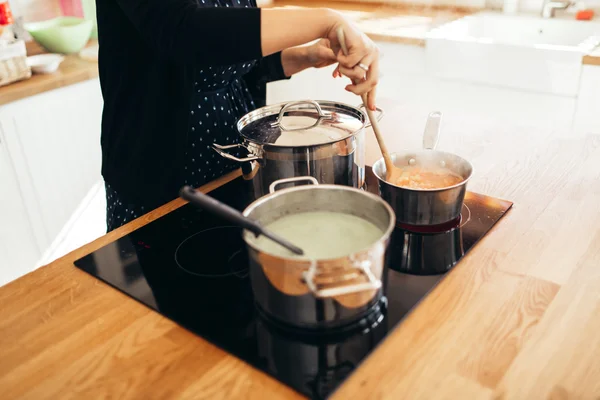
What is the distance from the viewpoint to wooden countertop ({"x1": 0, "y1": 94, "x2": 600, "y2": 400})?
1.93 ft

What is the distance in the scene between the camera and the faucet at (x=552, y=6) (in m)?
2.21

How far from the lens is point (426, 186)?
2.87 ft

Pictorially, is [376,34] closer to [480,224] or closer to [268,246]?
[480,224]

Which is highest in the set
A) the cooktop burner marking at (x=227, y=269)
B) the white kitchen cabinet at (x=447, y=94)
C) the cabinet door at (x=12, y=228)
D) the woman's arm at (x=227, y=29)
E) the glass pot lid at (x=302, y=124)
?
the woman's arm at (x=227, y=29)

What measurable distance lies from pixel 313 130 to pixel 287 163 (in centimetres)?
10

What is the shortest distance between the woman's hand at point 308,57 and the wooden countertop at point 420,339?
0.48 meters

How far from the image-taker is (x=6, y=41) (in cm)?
203

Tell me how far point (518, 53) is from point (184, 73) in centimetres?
134

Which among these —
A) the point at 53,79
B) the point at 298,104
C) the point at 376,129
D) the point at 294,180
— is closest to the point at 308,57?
the point at 298,104

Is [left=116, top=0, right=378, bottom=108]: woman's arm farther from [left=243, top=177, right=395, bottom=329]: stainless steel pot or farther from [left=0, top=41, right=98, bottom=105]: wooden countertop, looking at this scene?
[left=0, top=41, right=98, bottom=105]: wooden countertop

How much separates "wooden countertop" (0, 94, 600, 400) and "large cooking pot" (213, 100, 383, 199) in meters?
0.23

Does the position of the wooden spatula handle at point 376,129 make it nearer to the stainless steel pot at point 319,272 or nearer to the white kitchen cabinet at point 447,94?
the stainless steel pot at point 319,272

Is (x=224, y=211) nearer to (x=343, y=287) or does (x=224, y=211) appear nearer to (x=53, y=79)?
(x=343, y=287)

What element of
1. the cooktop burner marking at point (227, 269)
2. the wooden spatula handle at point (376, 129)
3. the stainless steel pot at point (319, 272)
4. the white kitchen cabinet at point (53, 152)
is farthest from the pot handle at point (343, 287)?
the white kitchen cabinet at point (53, 152)
